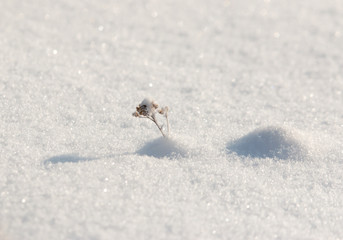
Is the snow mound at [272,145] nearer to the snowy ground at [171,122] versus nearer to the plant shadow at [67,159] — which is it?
the snowy ground at [171,122]

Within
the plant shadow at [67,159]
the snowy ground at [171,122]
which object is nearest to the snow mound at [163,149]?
the snowy ground at [171,122]

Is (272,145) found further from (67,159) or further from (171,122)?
(67,159)

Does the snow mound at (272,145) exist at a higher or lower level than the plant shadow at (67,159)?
lower

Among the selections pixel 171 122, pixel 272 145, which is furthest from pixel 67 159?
pixel 272 145

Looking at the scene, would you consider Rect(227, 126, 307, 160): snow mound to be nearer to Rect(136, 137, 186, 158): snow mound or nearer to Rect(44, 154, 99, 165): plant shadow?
Rect(136, 137, 186, 158): snow mound

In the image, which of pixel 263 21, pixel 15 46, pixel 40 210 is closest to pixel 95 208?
pixel 40 210

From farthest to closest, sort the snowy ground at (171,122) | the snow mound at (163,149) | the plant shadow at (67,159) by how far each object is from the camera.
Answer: the snow mound at (163,149) < the plant shadow at (67,159) < the snowy ground at (171,122)

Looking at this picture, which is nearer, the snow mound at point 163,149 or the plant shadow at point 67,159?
the plant shadow at point 67,159
